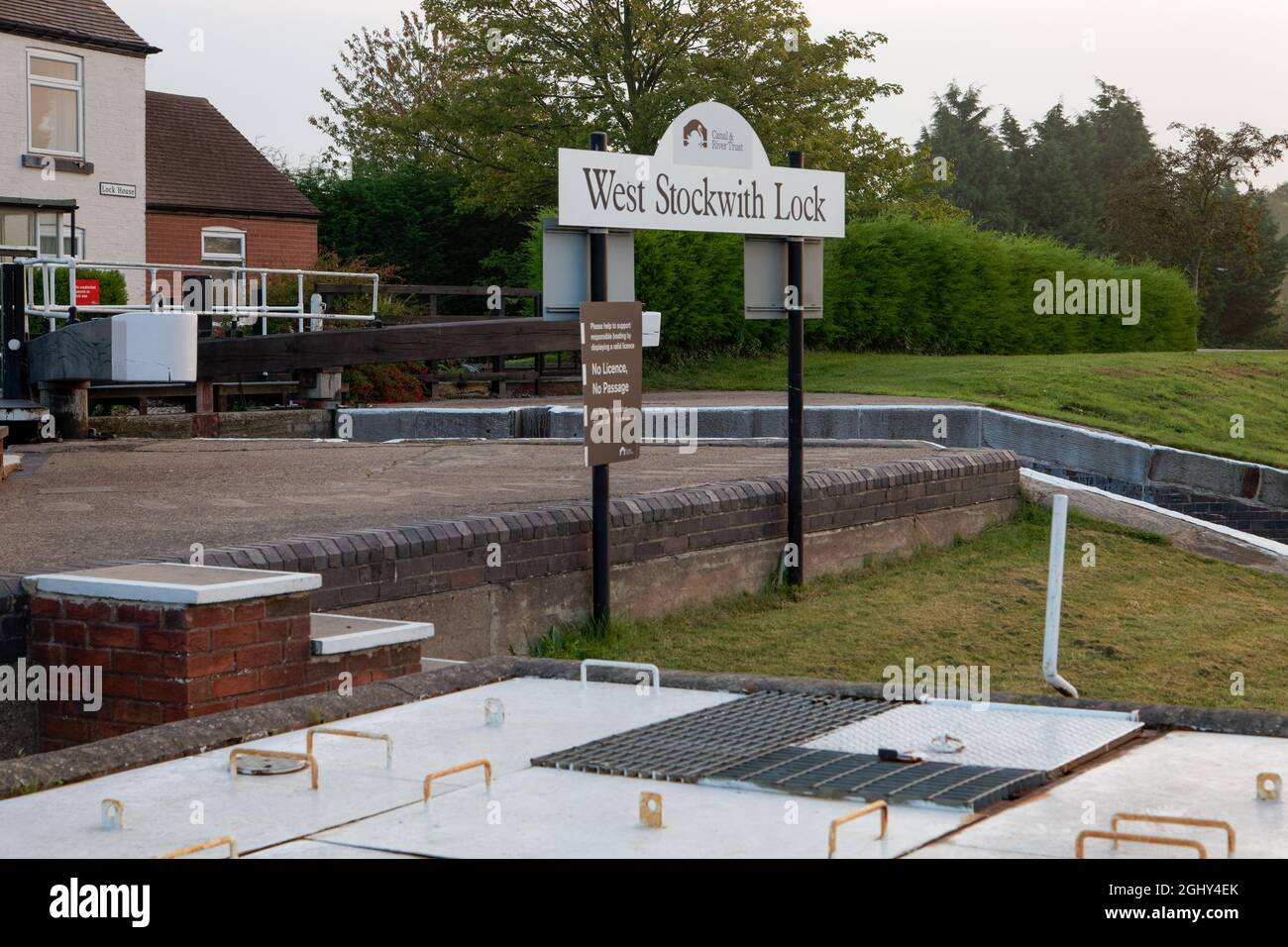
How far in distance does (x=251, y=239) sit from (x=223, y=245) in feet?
1.86

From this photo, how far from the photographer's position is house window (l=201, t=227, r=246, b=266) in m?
31.3

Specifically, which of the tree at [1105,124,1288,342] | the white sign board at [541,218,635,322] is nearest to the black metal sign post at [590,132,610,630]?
the white sign board at [541,218,635,322]

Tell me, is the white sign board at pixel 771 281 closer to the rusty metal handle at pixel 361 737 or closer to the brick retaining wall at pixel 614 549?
the brick retaining wall at pixel 614 549

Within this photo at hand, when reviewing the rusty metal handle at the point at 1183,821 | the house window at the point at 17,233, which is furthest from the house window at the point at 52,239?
the rusty metal handle at the point at 1183,821

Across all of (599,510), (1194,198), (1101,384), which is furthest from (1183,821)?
(1194,198)

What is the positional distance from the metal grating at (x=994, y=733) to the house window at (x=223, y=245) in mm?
27992

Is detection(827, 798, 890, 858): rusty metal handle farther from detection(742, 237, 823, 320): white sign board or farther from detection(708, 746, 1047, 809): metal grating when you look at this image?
detection(742, 237, 823, 320): white sign board

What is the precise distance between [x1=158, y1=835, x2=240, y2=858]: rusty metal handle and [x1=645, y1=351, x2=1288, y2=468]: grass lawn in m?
13.8

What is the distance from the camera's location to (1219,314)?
64.4m

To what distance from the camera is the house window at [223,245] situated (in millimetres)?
31266

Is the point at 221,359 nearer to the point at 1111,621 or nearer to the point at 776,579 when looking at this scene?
the point at 776,579

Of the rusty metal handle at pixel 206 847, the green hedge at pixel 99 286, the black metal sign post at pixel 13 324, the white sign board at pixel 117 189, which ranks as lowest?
the rusty metal handle at pixel 206 847
